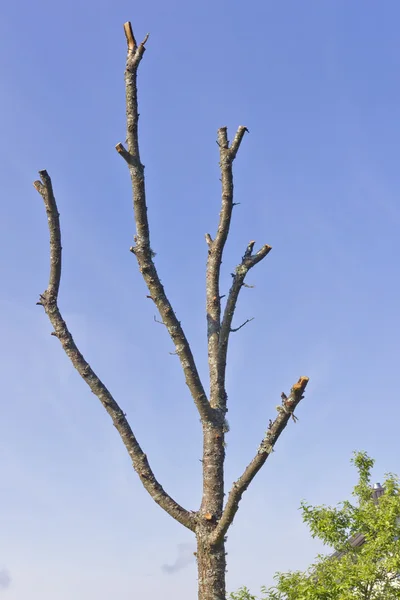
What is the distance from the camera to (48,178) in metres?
6.53

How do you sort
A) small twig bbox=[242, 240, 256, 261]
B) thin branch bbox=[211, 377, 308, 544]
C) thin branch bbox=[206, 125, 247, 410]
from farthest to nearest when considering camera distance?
1. small twig bbox=[242, 240, 256, 261]
2. thin branch bbox=[206, 125, 247, 410]
3. thin branch bbox=[211, 377, 308, 544]

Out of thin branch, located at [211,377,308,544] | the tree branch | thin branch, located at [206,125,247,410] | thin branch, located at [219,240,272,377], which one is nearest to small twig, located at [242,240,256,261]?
thin branch, located at [219,240,272,377]

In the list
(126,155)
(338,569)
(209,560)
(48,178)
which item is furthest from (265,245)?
(338,569)

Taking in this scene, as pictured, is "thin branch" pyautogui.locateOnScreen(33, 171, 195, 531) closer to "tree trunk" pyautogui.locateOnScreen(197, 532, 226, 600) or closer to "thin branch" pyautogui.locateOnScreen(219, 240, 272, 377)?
"tree trunk" pyautogui.locateOnScreen(197, 532, 226, 600)

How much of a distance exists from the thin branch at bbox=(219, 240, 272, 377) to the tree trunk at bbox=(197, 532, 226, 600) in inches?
71.5

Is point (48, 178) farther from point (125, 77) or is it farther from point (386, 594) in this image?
point (386, 594)

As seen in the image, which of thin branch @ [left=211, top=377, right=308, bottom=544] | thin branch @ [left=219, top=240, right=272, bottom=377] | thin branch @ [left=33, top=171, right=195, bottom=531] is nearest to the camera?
thin branch @ [left=211, top=377, right=308, bottom=544]

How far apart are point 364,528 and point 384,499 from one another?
889 millimetres

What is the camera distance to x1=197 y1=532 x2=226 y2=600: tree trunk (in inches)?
209

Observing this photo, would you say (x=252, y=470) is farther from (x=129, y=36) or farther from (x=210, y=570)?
(x=129, y=36)

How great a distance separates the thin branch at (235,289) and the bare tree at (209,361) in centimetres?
1

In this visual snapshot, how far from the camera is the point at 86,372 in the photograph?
20.3 feet

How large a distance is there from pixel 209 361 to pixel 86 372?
134 cm

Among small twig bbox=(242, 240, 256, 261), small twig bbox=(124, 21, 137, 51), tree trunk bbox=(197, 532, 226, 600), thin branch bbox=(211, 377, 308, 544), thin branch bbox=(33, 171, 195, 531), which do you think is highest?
small twig bbox=(124, 21, 137, 51)
